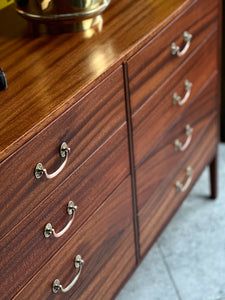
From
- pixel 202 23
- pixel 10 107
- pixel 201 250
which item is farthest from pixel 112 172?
pixel 201 250

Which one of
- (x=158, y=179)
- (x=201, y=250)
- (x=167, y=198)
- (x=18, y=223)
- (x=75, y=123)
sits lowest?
(x=201, y=250)

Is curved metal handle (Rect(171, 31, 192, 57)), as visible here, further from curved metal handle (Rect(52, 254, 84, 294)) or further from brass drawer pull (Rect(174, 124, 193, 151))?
curved metal handle (Rect(52, 254, 84, 294))

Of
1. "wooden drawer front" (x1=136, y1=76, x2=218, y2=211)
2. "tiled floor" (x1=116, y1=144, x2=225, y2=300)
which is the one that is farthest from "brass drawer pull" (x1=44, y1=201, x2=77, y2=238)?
"tiled floor" (x1=116, y1=144, x2=225, y2=300)

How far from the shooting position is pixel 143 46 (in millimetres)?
1363

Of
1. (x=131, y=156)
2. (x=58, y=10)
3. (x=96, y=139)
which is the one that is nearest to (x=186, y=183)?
(x=131, y=156)

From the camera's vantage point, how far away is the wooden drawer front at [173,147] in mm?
1564

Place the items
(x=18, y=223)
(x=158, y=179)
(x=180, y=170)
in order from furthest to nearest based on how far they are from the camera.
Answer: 1. (x=180, y=170)
2. (x=158, y=179)
3. (x=18, y=223)

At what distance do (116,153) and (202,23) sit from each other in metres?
0.57

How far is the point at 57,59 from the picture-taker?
4.17ft

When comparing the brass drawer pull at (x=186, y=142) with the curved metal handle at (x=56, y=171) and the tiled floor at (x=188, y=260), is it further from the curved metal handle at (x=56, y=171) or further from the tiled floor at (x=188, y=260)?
the curved metal handle at (x=56, y=171)

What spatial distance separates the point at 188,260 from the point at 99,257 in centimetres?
61

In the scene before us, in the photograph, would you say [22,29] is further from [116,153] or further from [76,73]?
[116,153]

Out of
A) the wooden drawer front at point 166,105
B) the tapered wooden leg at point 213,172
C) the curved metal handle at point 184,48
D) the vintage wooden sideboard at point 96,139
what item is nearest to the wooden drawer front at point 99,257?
Answer: the vintage wooden sideboard at point 96,139

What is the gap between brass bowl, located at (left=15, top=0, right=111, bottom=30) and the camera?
1312 millimetres
